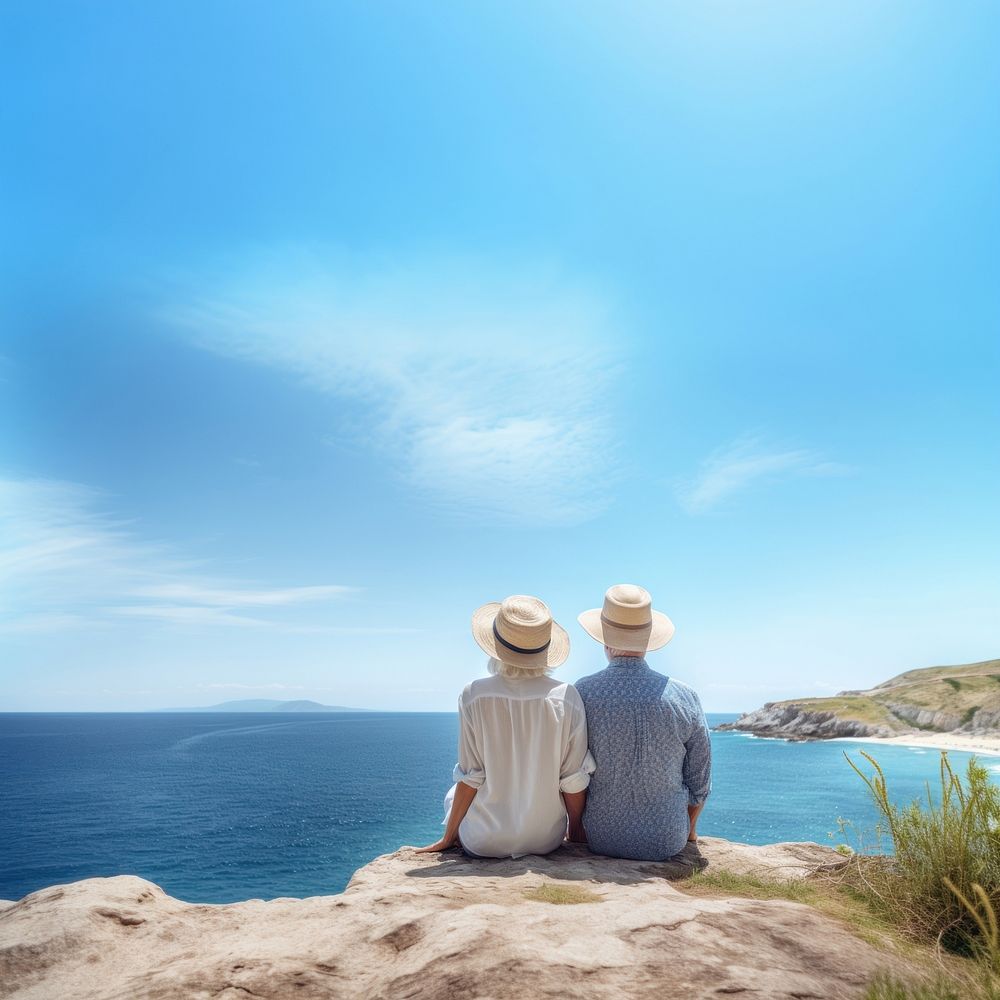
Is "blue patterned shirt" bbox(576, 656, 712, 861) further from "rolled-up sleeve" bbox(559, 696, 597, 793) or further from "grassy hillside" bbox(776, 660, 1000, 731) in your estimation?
"grassy hillside" bbox(776, 660, 1000, 731)

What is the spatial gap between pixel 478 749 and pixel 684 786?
1821mm

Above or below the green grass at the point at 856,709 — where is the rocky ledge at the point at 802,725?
below

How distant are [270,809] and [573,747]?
64.3 m

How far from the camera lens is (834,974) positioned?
2693mm

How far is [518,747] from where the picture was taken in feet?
16.2

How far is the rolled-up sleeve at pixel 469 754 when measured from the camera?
4.95 meters

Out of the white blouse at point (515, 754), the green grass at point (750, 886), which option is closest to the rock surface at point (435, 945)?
the green grass at point (750, 886)

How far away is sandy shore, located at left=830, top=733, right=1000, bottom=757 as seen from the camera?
238ft

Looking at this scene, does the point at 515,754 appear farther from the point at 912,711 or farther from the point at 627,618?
the point at 912,711

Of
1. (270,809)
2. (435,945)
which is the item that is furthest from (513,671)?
(270,809)

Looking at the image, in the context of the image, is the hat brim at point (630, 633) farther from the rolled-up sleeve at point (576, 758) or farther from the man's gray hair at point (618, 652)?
the rolled-up sleeve at point (576, 758)

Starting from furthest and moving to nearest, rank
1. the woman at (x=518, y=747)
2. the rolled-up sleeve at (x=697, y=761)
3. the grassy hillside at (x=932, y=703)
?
the grassy hillside at (x=932, y=703)
the rolled-up sleeve at (x=697, y=761)
the woman at (x=518, y=747)

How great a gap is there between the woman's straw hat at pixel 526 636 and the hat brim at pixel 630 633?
0.35 metres

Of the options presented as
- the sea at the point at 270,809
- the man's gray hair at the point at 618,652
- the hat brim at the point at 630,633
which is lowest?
the sea at the point at 270,809
